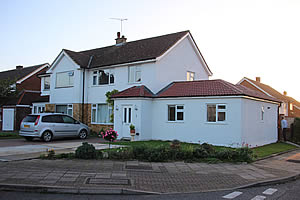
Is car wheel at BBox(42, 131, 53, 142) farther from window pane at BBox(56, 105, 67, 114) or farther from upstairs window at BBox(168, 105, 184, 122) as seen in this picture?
window pane at BBox(56, 105, 67, 114)

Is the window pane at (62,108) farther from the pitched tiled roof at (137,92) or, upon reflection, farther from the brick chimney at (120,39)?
the pitched tiled roof at (137,92)

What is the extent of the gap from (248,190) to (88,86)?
60.6ft

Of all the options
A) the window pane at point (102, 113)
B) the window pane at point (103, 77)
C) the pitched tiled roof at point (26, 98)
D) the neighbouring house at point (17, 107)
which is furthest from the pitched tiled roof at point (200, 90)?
the neighbouring house at point (17, 107)

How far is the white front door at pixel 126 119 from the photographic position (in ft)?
61.2

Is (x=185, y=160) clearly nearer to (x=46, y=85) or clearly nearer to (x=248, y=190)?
(x=248, y=190)

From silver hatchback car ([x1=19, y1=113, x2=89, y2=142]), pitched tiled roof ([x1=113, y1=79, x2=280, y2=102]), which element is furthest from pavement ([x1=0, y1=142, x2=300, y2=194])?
silver hatchback car ([x1=19, y1=113, x2=89, y2=142])

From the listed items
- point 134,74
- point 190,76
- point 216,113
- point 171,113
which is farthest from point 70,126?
point 190,76

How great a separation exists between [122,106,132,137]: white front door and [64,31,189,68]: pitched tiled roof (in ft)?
12.2

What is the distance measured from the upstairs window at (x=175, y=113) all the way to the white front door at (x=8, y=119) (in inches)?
705

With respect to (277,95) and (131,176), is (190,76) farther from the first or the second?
(277,95)

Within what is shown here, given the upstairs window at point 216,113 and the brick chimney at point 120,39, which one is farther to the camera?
the brick chimney at point 120,39

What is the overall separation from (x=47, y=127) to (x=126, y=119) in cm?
493

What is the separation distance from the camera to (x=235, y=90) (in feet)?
51.6

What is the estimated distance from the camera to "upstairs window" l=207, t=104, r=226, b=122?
626 inches
